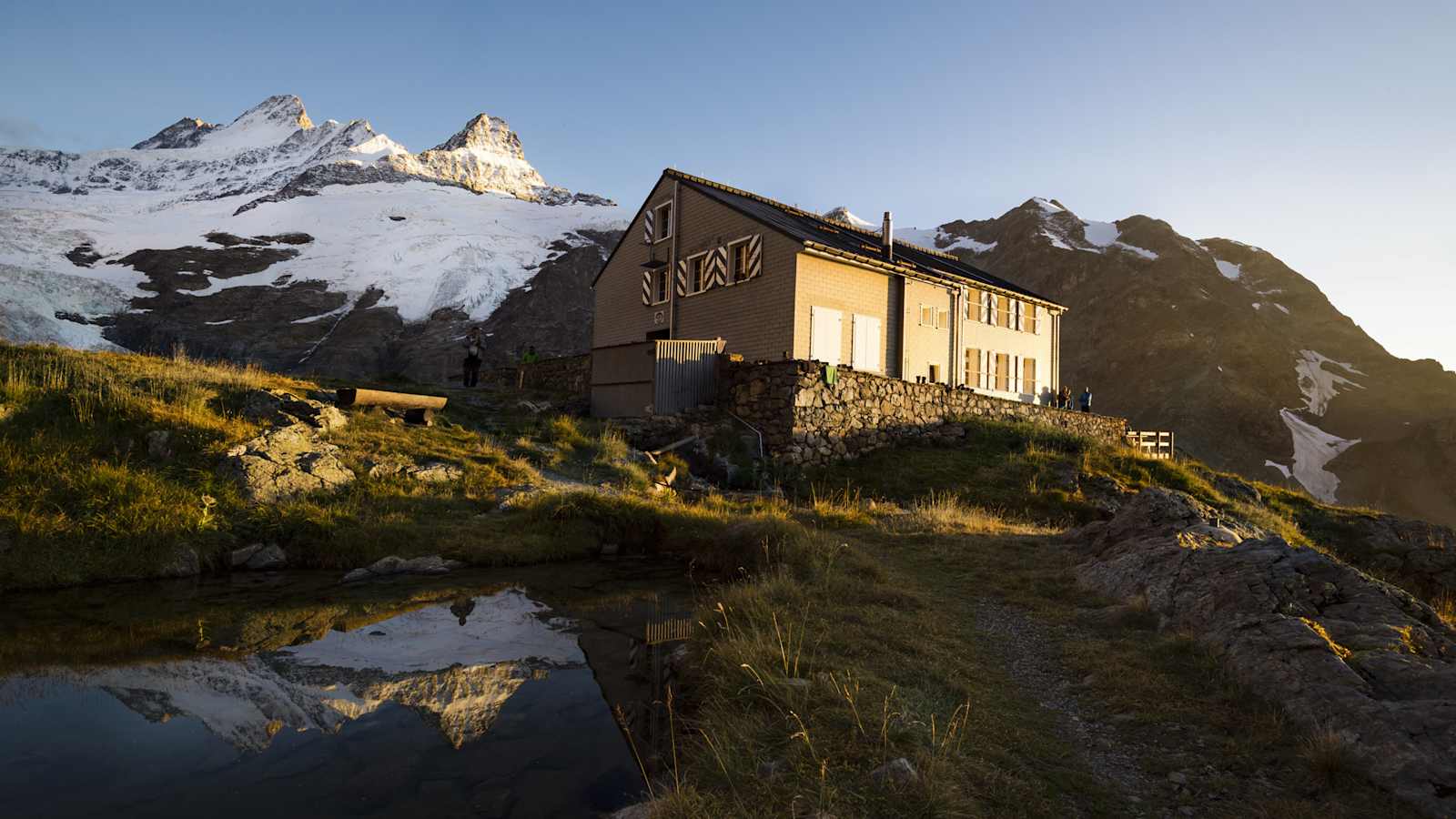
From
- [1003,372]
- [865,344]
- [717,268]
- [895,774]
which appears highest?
[717,268]

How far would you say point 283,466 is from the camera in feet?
35.0

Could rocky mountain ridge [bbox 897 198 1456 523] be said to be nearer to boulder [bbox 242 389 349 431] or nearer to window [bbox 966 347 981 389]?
window [bbox 966 347 981 389]

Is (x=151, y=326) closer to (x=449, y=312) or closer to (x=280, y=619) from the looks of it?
(x=449, y=312)

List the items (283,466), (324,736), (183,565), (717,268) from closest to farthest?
(324,736) < (183,565) < (283,466) < (717,268)

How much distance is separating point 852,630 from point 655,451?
480 inches

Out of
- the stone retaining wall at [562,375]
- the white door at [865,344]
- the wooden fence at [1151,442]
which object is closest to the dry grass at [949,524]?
the white door at [865,344]

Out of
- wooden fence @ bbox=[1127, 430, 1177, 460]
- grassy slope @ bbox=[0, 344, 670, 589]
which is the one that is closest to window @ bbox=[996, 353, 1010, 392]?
wooden fence @ bbox=[1127, 430, 1177, 460]

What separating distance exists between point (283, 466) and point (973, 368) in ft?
82.9

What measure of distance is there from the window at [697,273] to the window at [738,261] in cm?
135

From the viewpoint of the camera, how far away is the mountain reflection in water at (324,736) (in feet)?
13.1

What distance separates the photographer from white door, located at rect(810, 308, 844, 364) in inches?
910

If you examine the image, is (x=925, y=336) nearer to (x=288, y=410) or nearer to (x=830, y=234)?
(x=830, y=234)

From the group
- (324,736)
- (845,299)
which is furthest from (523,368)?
(324,736)

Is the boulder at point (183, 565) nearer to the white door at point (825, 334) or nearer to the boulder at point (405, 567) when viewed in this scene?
the boulder at point (405, 567)
